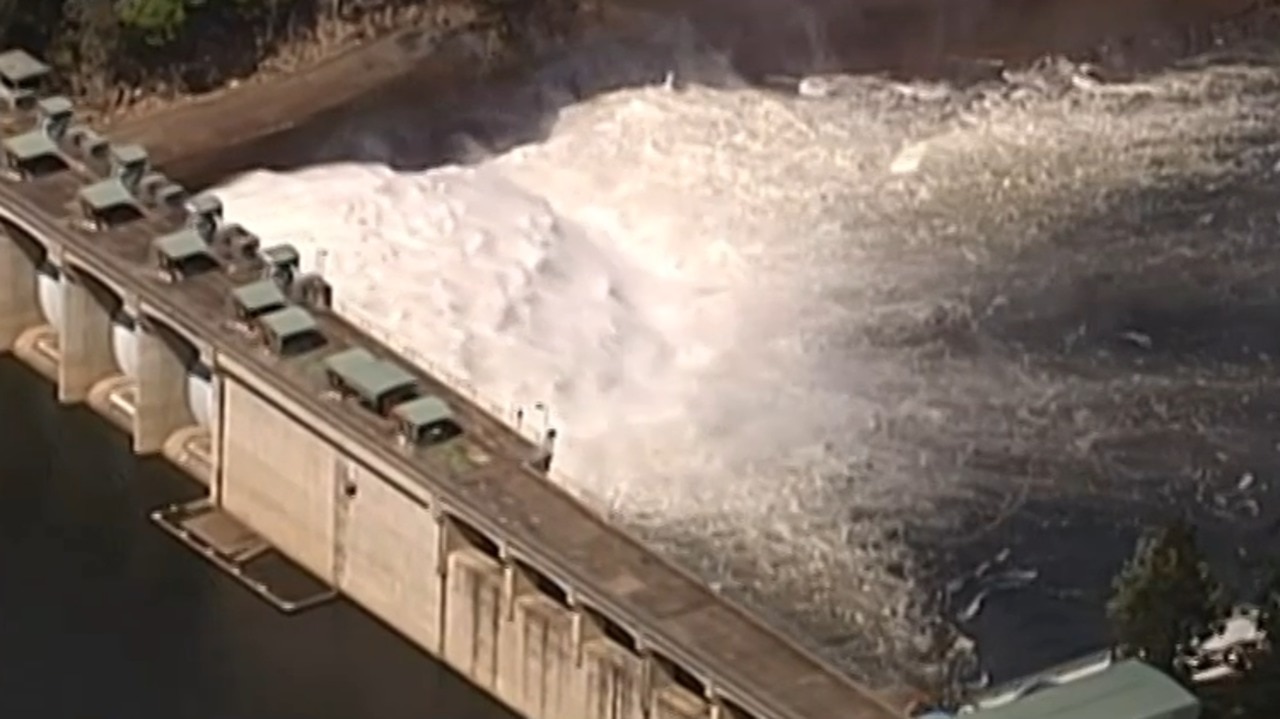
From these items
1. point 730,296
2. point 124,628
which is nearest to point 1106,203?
point 730,296

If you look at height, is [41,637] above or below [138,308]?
below

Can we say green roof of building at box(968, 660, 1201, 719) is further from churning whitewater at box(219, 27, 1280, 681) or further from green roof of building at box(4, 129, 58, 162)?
green roof of building at box(4, 129, 58, 162)

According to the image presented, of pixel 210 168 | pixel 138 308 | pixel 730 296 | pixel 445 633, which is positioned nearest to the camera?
pixel 445 633

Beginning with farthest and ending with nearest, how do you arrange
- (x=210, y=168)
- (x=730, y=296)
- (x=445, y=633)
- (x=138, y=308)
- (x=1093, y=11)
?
(x=1093, y=11) < (x=210, y=168) < (x=730, y=296) < (x=138, y=308) < (x=445, y=633)

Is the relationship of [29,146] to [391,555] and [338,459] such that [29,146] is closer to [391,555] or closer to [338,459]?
[338,459]

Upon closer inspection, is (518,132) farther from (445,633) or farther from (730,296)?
(445,633)

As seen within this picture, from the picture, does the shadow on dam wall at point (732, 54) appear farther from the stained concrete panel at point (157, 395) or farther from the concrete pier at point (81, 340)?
the stained concrete panel at point (157, 395)

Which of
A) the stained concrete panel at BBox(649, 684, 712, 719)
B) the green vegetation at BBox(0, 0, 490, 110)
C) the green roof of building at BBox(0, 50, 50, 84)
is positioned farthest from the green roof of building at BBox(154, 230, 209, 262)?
the green vegetation at BBox(0, 0, 490, 110)

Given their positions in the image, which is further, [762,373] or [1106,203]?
[1106,203]
